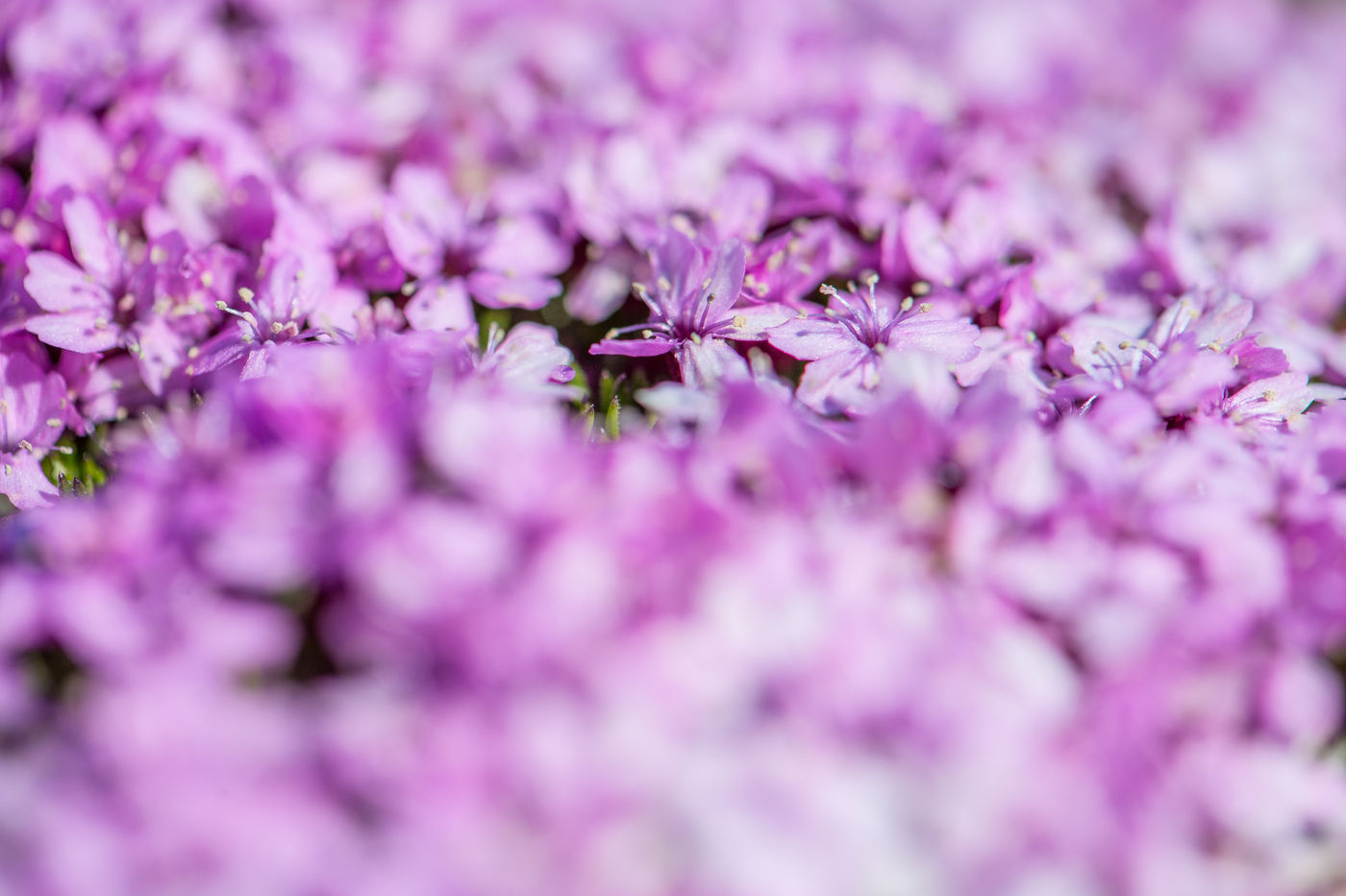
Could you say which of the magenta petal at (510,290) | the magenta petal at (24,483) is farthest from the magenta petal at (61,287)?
the magenta petal at (510,290)

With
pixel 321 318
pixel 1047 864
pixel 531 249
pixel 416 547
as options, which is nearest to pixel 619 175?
pixel 531 249

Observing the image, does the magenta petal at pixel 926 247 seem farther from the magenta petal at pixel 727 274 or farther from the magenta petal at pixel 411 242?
the magenta petal at pixel 411 242

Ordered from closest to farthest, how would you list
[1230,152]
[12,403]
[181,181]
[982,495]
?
[982,495] → [12,403] → [181,181] → [1230,152]

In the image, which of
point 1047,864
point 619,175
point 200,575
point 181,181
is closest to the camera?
→ point 1047,864

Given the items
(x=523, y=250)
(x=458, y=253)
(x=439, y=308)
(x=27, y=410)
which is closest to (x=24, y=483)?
(x=27, y=410)

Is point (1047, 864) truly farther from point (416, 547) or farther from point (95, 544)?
point (95, 544)
